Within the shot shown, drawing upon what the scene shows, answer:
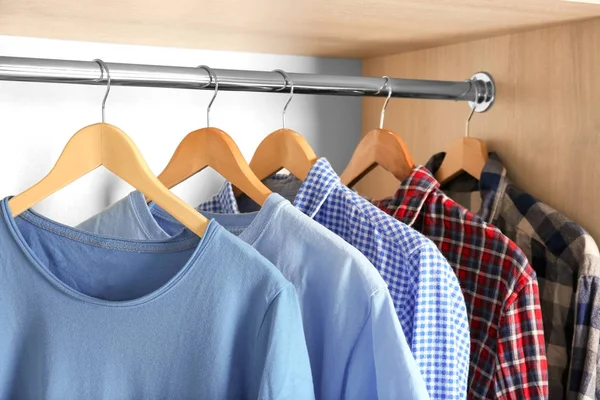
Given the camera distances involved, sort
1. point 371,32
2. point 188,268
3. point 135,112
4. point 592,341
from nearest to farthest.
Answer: point 188,268, point 592,341, point 371,32, point 135,112

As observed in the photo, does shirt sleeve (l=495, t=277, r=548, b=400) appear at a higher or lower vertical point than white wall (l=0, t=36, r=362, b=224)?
lower

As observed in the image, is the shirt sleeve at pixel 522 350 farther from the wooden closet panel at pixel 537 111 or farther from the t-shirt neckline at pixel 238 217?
the t-shirt neckline at pixel 238 217

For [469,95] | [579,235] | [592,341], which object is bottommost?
[592,341]

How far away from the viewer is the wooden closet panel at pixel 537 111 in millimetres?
937

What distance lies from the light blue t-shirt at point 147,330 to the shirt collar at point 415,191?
0.29m

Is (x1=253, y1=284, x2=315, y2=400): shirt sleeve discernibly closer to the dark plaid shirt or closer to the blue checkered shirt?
the blue checkered shirt

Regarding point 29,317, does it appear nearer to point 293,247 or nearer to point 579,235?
point 293,247

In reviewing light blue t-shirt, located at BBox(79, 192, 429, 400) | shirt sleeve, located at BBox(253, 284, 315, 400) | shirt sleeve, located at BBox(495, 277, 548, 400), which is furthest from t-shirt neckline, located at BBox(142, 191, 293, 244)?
shirt sleeve, located at BBox(495, 277, 548, 400)

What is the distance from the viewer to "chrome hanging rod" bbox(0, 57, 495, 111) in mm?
812

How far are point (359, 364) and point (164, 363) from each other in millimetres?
194

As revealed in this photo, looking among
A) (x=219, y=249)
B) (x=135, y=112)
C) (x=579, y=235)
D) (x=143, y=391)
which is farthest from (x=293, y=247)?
(x=135, y=112)

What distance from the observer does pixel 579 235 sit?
3.01 ft

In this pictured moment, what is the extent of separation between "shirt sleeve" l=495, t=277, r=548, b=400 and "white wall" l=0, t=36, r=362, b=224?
Answer: 53 cm

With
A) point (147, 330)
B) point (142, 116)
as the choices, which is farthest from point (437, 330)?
point (142, 116)
